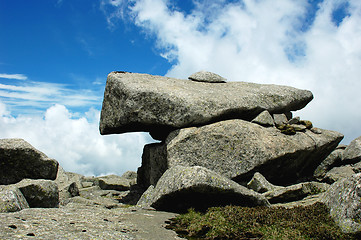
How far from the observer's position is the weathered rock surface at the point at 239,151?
76.0ft

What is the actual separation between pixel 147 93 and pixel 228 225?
48.0 feet

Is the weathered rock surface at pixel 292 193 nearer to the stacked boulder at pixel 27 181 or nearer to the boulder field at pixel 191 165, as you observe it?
the boulder field at pixel 191 165

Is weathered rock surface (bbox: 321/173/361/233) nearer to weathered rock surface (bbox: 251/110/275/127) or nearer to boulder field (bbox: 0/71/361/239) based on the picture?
boulder field (bbox: 0/71/361/239)

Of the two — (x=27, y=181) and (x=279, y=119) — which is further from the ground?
(x=279, y=119)

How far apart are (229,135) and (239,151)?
4.93ft

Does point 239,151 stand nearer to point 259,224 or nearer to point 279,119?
point 279,119

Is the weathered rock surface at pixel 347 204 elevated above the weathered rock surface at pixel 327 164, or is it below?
below

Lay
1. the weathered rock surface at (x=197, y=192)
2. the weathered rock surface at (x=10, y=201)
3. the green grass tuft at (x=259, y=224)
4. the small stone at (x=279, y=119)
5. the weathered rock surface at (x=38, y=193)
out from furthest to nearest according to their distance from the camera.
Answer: the small stone at (x=279, y=119), the weathered rock surface at (x=38, y=193), the weathered rock surface at (x=197, y=192), the weathered rock surface at (x=10, y=201), the green grass tuft at (x=259, y=224)

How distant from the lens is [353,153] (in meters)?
29.0

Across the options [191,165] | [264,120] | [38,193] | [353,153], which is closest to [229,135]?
[191,165]

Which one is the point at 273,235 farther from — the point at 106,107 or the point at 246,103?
the point at 106,107

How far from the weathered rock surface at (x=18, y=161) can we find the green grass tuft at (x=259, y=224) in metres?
11.2

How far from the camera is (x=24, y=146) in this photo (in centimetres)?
2027

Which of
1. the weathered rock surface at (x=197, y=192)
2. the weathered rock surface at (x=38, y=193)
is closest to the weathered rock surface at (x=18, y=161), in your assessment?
the weathered rock surface at (x=38, y=193)
